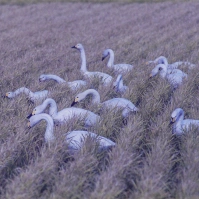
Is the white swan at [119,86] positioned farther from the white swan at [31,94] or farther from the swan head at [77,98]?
the white swan at [31,94]

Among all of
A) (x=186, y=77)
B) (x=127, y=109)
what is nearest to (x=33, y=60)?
(x=186, y=77)

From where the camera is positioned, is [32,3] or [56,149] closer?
[56,149]

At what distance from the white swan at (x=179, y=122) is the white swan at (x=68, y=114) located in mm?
935

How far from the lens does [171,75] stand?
8.02 m

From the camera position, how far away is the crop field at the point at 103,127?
4.25m

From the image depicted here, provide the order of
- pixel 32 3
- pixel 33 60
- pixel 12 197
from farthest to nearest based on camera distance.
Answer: pixel 32 3 → pixel 33 60 → pixel 12 197

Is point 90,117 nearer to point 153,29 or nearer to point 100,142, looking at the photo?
point 100,142

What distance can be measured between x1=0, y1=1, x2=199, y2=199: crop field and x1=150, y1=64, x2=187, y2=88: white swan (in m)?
0.14

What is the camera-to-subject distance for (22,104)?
21.4 feet

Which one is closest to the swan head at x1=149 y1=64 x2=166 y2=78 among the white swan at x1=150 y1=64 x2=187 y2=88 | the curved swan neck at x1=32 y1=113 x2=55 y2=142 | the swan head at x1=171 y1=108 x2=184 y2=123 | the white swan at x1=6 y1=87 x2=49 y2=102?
the white swan at x1=150 y1=64 x2=187 y2=88

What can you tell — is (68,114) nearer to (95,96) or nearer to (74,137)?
(95,96)

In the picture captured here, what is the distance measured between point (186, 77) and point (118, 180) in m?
4.17

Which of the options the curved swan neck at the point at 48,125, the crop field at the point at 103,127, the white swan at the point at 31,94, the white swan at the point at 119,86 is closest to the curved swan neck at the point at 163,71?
the crop field at the point at 103,127

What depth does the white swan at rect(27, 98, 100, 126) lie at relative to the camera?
5.86 meters
